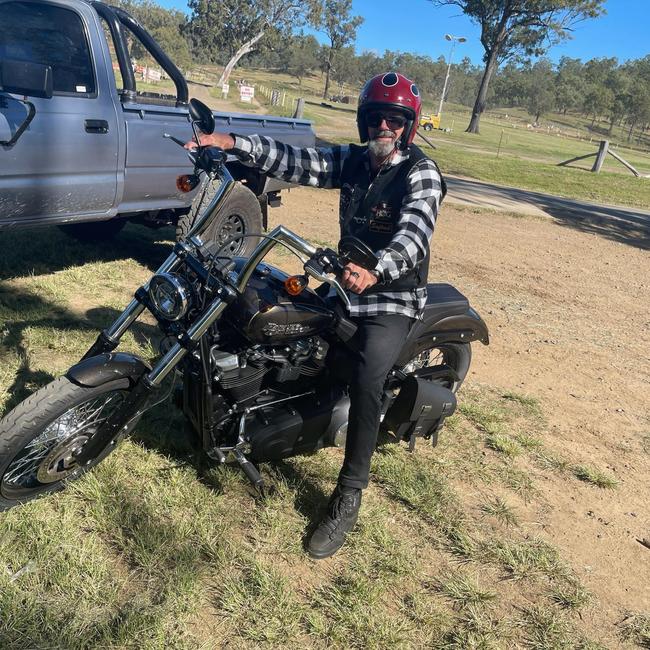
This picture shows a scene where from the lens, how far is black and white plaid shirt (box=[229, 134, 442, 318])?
104 inches

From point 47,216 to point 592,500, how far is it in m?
4.40

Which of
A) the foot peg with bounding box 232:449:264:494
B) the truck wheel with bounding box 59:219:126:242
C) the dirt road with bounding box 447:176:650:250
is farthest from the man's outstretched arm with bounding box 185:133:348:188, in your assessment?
the dirt road with bounding box 447:176:650:250

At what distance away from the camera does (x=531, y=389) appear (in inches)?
195

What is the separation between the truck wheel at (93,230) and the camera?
6.42 metres

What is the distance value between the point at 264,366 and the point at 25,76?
2.72m

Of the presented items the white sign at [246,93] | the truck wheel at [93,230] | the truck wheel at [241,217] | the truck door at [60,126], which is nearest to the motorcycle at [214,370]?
the truck door at [60,126]

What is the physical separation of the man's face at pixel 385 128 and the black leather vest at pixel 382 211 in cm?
12

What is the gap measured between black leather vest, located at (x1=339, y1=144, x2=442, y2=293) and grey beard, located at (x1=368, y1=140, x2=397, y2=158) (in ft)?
0.31

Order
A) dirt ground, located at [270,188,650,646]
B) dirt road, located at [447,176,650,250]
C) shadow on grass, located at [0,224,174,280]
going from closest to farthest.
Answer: dirt ground, located at [270,188,650,646]
shadow on grass, located at [0,224,174,280]
dirt road, located at [447,176,650,250]

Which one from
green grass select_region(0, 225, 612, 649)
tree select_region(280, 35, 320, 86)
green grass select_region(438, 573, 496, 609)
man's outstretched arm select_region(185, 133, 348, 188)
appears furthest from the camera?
tree select_region(280, 35, 320, 86)

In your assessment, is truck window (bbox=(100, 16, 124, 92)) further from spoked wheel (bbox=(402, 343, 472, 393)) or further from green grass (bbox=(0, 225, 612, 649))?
spoked wheel (bbox=(402, 343, 472, 393))

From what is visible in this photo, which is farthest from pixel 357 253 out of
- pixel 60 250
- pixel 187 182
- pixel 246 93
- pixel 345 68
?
pixel 345 68

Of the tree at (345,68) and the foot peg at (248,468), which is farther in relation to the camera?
the tree at (345,68)

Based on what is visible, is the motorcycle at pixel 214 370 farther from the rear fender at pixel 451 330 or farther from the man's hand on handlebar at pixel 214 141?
the rear fender at pixel 451 330
